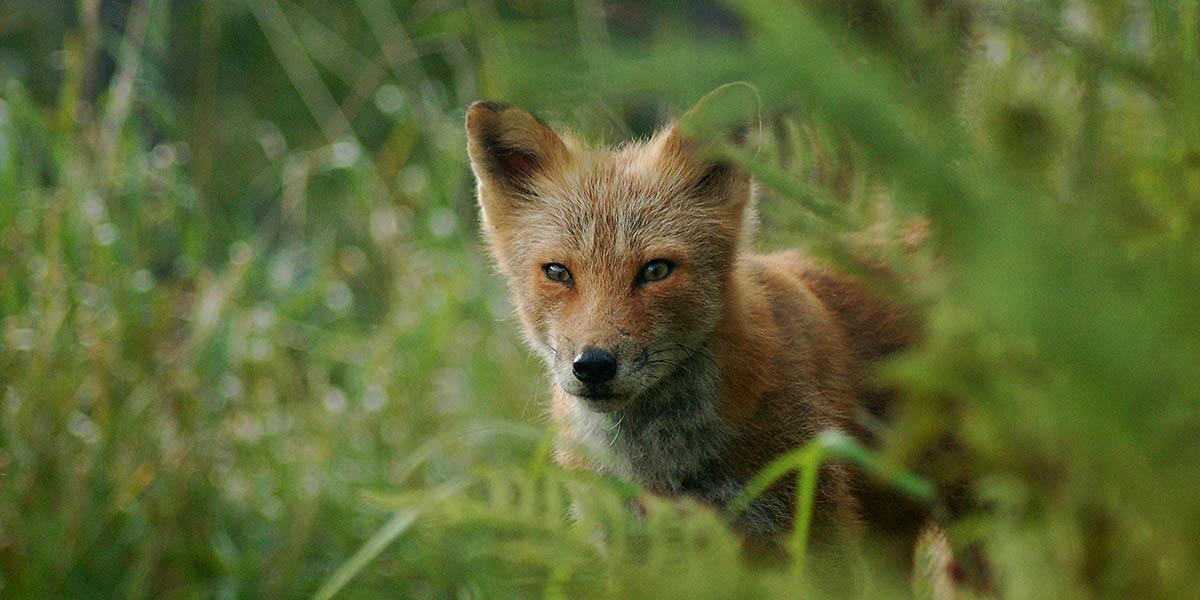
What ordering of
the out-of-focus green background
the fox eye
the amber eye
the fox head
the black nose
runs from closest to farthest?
the out-of-focus green background < the black nose < the fox head < the fox eye < the amber eye

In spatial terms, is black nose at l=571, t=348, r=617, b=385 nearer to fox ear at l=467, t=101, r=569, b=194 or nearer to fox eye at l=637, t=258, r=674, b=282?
fox eye at l=637, t=258, r=674, b=282

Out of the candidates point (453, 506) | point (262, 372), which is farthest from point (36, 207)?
point (453, 506)

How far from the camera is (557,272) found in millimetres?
3387

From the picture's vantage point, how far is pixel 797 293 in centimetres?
372

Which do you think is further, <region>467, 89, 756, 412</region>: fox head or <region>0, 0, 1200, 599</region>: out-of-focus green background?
<region>467, 89, 756, 412</region>: fox head

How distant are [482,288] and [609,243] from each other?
225cm

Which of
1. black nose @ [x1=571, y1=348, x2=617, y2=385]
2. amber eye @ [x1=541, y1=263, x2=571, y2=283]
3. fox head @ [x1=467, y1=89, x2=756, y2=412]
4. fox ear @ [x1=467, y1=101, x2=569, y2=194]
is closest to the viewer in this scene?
black nose @ [x1=571, y1=348, x2=617, y2=385]

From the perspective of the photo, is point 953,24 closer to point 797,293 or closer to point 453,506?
point 453,506

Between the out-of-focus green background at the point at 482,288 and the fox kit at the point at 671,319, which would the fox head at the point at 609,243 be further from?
the out-of-focus green background at the point at 482,288

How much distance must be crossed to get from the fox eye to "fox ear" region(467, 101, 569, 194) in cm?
69

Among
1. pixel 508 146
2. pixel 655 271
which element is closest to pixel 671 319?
pixel 655 271

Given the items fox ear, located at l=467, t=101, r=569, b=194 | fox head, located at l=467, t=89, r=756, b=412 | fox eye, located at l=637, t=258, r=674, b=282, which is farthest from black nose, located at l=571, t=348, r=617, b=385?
fox ear, located at l=467, t=101, r=569, b=194

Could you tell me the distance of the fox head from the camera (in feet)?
10.0

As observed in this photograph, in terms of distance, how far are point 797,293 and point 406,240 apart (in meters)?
2.83
